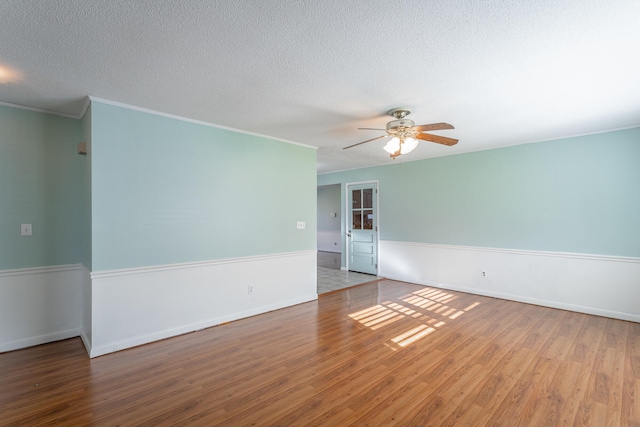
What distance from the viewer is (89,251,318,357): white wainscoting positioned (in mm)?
2777

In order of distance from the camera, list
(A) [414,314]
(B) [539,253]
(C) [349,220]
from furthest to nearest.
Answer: (C) [349,220] → (B) [539,253] → (A) [414,314]

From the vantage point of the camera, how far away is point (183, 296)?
3248 millimetres

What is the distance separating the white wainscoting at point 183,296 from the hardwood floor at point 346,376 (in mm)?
165

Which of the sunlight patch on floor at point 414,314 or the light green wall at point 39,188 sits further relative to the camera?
the sunlight patch on floor at point 414,314

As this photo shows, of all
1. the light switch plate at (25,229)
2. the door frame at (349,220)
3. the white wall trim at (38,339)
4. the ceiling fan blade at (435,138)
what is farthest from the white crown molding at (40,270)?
the door frame at (349,220)

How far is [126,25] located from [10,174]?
235 centimetres

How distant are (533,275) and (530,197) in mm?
1179

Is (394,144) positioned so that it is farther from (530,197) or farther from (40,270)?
(40,270)

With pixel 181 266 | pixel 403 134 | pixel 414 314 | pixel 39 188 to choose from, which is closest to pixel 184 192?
pixel 181 266

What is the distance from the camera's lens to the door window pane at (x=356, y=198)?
258 inches

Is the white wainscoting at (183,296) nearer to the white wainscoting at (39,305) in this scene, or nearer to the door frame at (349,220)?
the white wainscoting at (39,305)

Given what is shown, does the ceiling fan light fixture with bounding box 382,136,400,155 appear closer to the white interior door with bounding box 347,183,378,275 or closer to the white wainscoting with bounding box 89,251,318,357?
the white wainscoting with bounding box 89,251,318,357

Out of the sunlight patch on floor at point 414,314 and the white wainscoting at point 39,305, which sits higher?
the white wainscoting at point 39,305

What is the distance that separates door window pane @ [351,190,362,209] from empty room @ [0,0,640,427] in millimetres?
1792
